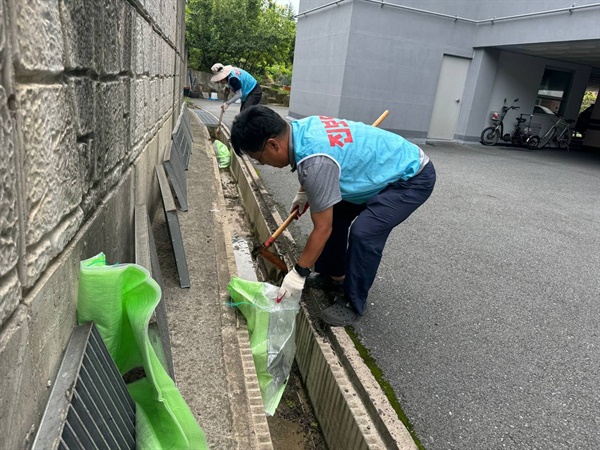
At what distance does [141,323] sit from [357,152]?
1.72m

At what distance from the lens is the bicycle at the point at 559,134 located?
48.1 feet

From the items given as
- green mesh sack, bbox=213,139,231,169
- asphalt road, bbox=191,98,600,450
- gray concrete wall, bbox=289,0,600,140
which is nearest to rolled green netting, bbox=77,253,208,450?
asphalt road, bbox=191,98,600,450

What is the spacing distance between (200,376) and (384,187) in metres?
1.70

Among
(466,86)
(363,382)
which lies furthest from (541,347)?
(466,86)

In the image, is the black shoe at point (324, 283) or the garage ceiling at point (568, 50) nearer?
the black shoe at point (324, 283)

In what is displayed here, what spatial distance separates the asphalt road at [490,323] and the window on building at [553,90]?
999 cm

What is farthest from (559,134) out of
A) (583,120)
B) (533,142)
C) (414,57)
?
(414,57)

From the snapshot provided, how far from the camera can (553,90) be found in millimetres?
14789

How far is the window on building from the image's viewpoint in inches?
571

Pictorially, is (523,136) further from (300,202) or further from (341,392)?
(341,392)

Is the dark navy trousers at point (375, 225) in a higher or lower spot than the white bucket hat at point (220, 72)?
lower

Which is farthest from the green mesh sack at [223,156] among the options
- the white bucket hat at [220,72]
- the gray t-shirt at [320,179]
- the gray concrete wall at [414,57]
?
the gray t-shirt at [320,179]

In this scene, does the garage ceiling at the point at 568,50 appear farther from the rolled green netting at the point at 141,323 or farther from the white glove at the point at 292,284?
the rolled green netting at the point at 141,323

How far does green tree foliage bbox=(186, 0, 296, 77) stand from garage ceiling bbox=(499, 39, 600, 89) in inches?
666
